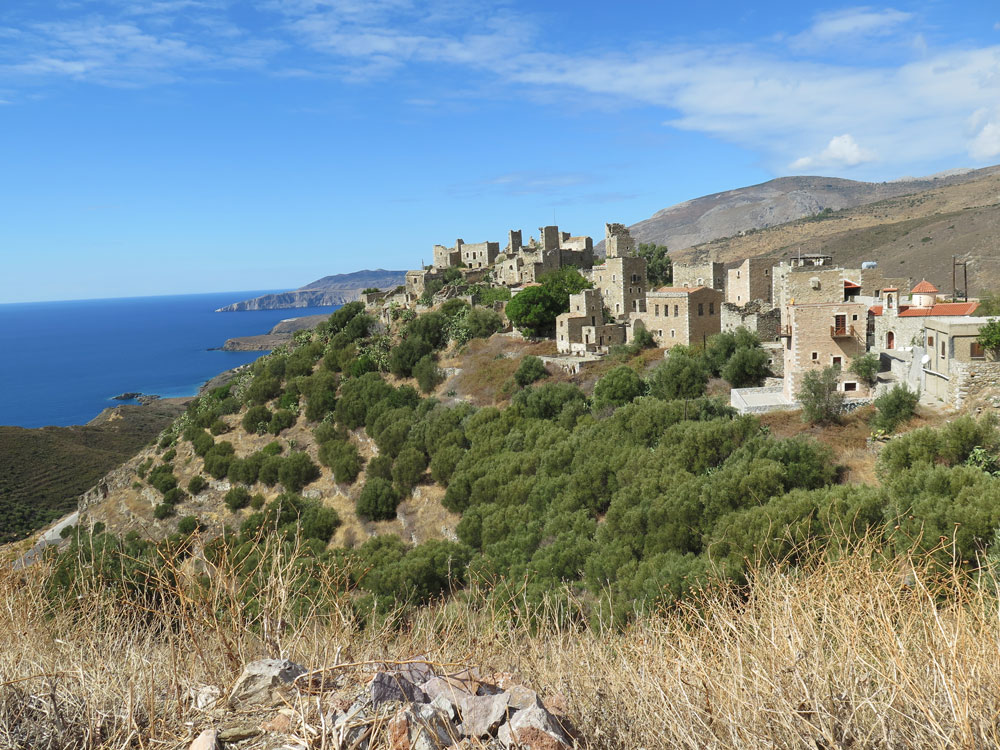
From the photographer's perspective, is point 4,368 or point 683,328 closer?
point 683,328

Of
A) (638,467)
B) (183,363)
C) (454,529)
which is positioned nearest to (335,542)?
(454,529)

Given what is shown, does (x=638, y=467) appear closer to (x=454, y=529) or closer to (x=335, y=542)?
(x=454, y=529)

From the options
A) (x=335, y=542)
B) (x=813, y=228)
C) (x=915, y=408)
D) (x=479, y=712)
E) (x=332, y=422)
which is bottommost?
(x=335, y=542)

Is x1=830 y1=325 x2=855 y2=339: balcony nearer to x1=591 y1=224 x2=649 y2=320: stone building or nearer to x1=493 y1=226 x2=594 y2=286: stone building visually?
x1=591 y1=224 x2=649 y2=320: stone building

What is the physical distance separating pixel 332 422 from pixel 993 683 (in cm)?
3673

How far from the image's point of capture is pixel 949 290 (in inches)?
1956

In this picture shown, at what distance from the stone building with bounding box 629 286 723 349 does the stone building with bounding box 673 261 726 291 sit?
509 cm

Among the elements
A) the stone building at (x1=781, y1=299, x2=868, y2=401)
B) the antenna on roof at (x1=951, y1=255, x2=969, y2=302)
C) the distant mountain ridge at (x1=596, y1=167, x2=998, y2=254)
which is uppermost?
the distant mountain ridge at (x1=596, y1=167, x2=998, y2=254)

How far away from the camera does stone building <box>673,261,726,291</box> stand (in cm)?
3753

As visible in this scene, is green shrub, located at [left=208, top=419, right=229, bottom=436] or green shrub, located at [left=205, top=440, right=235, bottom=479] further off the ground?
green shrub, located at [left=208, top=419, right=229, bottom=436]

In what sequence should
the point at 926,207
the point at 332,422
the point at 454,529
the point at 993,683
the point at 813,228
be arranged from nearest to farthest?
the point at 993,683 < the point at 454,529 < the point at 332,422 < the point at 926,207 < the point at 813,228

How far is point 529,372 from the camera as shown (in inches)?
1329

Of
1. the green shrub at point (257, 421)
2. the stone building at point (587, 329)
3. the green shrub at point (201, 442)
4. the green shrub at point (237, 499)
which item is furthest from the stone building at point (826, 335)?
the green shrub at point (201, 442)

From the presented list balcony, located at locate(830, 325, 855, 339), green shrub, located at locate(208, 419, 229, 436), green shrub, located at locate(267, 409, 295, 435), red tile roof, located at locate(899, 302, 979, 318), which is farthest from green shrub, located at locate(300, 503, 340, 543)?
red tile roof, located at locate(899, 302, 979, 318)
